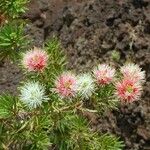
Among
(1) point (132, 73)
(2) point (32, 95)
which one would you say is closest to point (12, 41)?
(2) point (32, 95)

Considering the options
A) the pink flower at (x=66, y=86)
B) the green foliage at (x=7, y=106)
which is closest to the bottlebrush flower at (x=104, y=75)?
the pink flower at (x=66, y=86)

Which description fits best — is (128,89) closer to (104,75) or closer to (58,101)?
(104,75)

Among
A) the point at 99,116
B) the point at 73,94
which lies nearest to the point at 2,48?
the point at 73,94

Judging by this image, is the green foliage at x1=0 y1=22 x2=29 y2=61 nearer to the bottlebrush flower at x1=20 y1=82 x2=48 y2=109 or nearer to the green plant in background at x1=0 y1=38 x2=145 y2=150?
the green plant in background at x1=0 y1=38 x2=145 y2=150

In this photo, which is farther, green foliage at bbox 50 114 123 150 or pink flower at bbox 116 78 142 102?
green foliage at bbox 50 114 123 150

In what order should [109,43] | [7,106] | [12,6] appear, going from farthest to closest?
[109,43] → [12,6] → [7,106]

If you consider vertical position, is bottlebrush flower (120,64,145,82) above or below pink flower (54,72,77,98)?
above

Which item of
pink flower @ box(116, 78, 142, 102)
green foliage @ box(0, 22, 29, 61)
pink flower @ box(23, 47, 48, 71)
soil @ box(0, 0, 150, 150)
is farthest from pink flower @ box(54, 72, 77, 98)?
soil @ box(0, 0, 150, 150)

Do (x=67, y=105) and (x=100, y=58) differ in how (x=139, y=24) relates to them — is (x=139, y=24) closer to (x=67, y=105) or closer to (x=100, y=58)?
(x=100, y=58)
